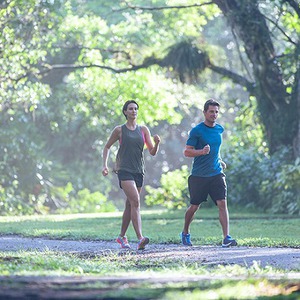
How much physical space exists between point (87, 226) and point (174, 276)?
12.3 m

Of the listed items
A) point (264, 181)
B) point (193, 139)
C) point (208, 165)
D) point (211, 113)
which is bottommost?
point (264, 181)

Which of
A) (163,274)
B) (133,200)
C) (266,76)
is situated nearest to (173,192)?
(266,76)

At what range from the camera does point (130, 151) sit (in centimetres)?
1326

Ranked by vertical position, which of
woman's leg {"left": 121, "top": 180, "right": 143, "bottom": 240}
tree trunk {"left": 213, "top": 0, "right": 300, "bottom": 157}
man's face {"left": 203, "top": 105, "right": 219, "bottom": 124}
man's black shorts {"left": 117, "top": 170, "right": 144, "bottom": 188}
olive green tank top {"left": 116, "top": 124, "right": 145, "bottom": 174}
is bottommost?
woman's leg {"left": 121, "top": 180, "right": 143, "bottom": 240}

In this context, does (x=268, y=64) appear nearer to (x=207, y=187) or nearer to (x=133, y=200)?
(x=207, y=187)

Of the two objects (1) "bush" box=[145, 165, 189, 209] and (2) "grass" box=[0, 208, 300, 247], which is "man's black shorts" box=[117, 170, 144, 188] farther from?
(1) "bush" box=[145, 165, 189, 209]

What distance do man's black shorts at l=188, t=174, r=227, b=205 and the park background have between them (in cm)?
977

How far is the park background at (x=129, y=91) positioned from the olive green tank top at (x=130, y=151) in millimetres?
10344

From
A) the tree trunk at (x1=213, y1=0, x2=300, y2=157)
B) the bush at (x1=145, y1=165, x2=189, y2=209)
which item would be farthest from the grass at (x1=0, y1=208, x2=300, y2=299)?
the bush at (x1=145, y1=165, x2=189, y2=209)

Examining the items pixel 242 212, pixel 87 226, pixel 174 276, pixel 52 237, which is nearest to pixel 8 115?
pixel 242 212

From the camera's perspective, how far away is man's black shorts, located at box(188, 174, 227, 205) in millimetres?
13508

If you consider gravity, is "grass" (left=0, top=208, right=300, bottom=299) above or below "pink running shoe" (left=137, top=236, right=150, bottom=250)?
below

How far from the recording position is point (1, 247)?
1340 centimetres

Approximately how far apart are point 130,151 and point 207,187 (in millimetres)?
1147
